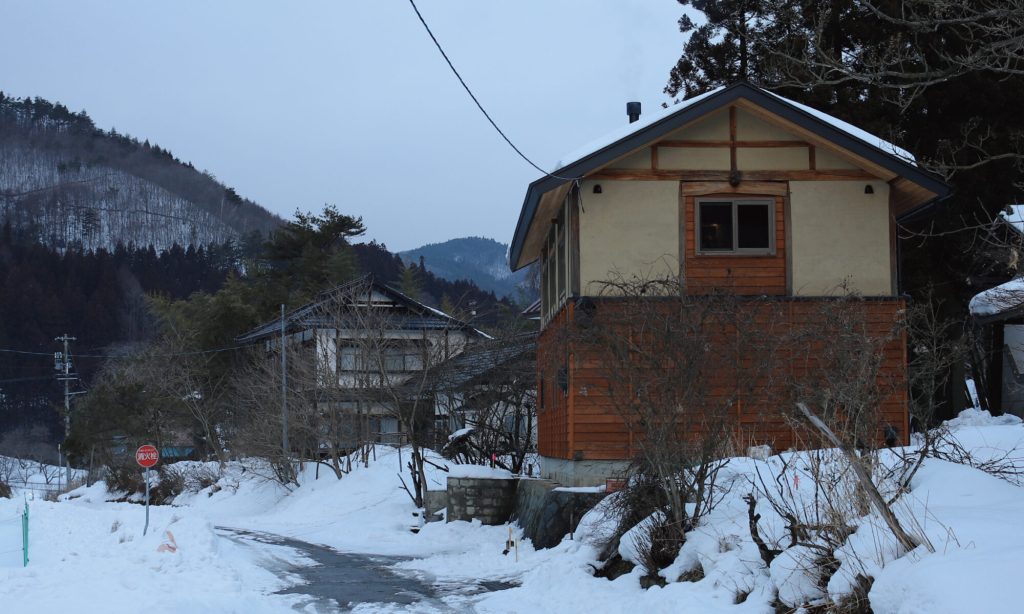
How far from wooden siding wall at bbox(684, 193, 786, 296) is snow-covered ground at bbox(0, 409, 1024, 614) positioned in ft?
15.8

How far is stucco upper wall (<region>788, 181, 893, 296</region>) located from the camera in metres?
19.1

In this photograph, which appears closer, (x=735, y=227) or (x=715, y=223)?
(x=735, y=227)

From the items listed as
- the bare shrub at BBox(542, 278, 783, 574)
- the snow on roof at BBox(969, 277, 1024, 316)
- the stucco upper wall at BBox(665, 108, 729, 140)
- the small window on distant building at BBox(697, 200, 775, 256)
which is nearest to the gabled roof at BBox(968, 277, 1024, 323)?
the snow on roof at BBox(969, 277, 1024, 316)

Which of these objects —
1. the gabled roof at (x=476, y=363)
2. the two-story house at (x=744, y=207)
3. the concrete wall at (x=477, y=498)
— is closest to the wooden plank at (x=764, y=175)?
the two-story house at (x=744, y=207)

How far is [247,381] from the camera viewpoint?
1734 inches

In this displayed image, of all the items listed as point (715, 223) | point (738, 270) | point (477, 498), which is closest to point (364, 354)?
point (477, 498)

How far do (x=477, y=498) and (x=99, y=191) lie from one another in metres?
139

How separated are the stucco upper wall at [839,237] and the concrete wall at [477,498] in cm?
778

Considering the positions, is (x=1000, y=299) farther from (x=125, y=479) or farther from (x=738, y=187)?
(x=125, y=479)

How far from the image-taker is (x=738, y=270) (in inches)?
751

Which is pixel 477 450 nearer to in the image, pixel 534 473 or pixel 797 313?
pixel 534 473

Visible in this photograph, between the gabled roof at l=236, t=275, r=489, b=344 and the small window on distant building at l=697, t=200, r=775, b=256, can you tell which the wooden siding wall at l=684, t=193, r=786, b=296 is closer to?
the small window on distant building at l=697, t=200, r=775, b=256

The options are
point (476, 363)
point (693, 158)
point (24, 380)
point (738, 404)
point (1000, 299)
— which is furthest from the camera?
point (24, 380)

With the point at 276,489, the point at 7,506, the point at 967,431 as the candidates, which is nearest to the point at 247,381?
the point at 276,489
